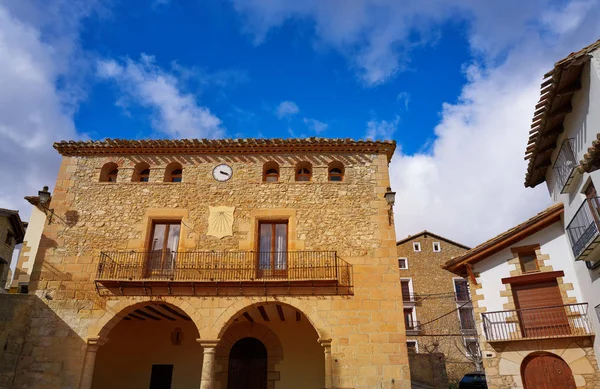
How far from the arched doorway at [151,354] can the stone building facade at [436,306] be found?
1626 cm

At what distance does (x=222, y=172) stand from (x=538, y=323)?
29.4 feet

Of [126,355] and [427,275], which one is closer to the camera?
[126,355]

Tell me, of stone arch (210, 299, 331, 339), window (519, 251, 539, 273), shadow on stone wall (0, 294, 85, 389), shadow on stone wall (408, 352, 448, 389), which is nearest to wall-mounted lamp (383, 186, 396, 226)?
stone arch (210, 299, 331, 339)

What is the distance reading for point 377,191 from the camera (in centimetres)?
1104

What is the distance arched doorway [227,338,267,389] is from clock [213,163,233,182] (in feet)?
15.5

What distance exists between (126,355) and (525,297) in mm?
11139

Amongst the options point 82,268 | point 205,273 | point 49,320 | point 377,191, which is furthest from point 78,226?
point 377,191

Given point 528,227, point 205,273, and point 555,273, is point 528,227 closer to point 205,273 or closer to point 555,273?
point 555,273

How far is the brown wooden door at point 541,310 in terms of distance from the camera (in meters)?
9.96

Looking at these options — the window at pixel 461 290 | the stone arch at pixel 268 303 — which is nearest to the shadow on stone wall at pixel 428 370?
the window at pixel 461 290

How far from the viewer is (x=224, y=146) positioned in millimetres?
11539

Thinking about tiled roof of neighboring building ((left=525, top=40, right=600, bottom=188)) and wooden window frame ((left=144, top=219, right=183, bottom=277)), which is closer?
tiled roof of neighboring building ((left=525, top=40, right=600, bottom=188))

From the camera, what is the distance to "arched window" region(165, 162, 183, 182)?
11594 millimetres

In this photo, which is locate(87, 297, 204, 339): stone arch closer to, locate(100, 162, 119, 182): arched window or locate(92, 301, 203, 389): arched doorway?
locate(92, 301, 203, 389): arched doorway
